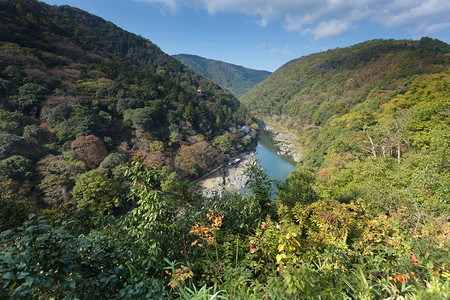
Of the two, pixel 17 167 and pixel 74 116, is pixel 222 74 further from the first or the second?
pixel 17 167

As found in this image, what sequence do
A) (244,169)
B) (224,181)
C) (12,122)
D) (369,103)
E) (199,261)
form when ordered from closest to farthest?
(199,261) → (12,122) → (244,169) → (224,181) → (369,103)

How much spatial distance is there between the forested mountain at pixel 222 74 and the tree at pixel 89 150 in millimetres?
132677

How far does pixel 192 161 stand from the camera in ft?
71.3

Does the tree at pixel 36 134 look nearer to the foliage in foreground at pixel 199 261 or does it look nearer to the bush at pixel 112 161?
the bush at pixel 112 161

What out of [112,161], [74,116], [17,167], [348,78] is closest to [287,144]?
[348,78]

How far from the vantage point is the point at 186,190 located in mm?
4551

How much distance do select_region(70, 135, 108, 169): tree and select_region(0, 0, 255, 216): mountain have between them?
0.24 feet

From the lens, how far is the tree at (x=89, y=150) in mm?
15398

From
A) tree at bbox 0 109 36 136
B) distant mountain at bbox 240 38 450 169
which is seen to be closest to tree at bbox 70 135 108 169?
tree at bbox 0 109 36 136

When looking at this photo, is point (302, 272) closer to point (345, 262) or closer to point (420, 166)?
point (345, 262)

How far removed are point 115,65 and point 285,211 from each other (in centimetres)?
3666

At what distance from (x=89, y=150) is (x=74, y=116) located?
4.70m

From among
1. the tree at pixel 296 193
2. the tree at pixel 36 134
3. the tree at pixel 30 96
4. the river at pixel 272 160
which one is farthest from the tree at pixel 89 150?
the tree at pixel 296 193

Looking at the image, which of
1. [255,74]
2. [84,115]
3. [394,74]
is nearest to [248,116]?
[394,74]
